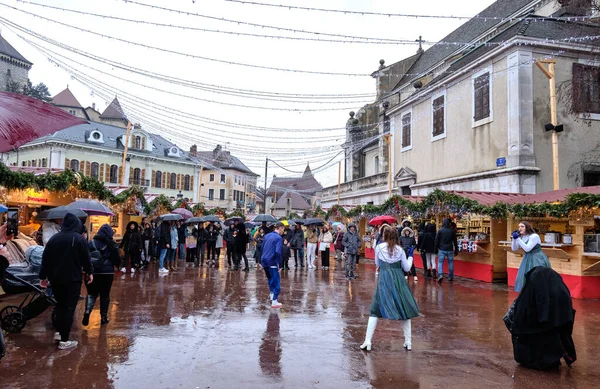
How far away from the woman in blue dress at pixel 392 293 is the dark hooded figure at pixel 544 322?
1.32 meters

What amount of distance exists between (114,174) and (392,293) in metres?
50.4

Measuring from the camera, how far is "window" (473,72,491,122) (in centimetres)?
2022

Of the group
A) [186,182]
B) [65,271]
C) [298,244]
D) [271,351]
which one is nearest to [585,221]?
[271,351]

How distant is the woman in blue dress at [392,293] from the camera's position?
20.0ft

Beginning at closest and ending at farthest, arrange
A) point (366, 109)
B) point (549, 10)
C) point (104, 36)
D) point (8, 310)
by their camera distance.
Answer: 1. point (8, 310)
2. point (104, 36)
3. point (549, 10)
4. point (366, 109)

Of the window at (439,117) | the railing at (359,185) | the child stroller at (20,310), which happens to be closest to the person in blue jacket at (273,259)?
the child stroller at (20,310)

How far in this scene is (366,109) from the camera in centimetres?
4328

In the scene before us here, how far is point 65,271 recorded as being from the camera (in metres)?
6.16

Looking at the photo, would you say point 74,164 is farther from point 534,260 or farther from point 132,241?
point 534,260

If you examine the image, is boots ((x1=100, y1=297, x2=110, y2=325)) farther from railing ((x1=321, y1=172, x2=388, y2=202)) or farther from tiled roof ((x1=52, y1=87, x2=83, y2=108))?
tiled roof ((x1=52, y1=87, x2=83, y2=108))

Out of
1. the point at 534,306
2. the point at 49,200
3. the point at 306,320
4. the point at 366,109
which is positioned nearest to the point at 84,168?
the point at 366,109

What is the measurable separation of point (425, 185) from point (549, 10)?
1109 cm

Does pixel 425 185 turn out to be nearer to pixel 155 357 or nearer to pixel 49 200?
pixel 49 200

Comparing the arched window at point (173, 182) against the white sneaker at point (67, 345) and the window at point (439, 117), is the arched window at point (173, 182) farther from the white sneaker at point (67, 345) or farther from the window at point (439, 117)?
the white sneaker at point (67, 345)
